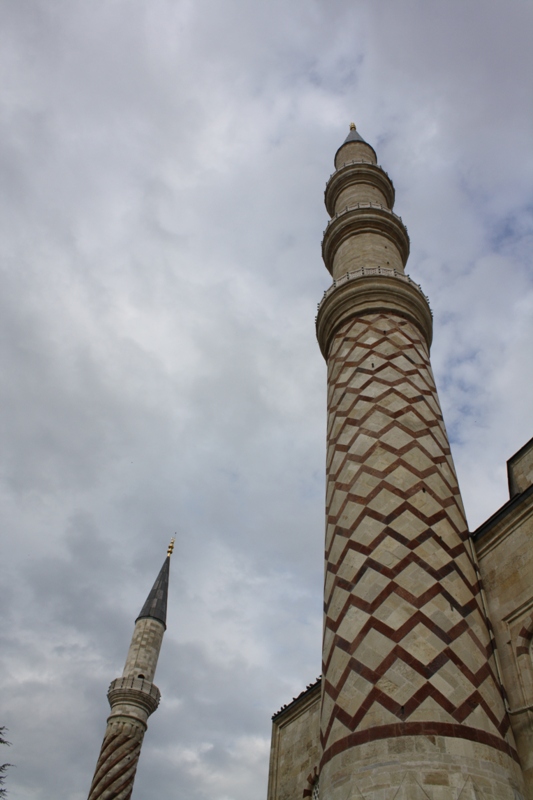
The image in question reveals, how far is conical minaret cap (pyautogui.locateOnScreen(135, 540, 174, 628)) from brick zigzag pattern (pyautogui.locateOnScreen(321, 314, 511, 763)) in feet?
37.8

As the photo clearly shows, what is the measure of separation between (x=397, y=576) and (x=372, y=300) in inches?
195

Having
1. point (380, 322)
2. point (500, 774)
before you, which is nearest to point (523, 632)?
point (500, 774)

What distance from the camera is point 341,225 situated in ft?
39.5

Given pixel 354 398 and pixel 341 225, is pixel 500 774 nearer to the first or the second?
pixel 354 398

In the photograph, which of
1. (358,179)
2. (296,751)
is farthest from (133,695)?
(358,179)

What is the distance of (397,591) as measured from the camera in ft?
20.6

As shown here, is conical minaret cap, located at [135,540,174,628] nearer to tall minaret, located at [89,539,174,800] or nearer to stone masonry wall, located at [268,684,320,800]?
tall minaret, located at [89,539,174,800]

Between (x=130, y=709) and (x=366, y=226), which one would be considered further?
(x=130, y=709)

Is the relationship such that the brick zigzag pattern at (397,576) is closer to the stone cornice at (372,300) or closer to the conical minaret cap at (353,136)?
the stone cornice at (372,300)

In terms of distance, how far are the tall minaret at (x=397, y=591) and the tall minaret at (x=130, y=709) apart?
437 inches

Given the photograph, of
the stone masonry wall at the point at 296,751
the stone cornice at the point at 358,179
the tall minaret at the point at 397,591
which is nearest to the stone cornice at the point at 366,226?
the stone cornice at the point at 358,179

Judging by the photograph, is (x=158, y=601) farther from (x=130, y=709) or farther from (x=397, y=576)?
(x=397, y=576)

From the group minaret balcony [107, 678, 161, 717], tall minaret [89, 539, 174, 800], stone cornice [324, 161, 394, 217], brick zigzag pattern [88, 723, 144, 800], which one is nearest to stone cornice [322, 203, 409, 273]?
stone cornice [324, 161, 394, 217]

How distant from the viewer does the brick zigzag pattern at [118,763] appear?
1495 centimetres
